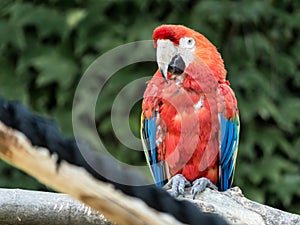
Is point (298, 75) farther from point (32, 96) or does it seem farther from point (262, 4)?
point (32, 96)

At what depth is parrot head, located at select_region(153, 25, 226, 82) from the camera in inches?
56.7

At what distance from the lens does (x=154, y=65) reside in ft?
7.12

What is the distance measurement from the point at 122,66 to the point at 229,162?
0.77 metres

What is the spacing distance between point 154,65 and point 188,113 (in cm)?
81

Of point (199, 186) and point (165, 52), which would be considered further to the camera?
point (165, 52)

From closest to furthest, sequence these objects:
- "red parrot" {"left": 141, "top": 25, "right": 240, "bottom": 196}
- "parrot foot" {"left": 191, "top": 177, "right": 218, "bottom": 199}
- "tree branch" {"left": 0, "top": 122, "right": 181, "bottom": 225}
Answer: "tree branch" {"left": 0, "top": 122, "right": 181, "bottom": 225}, "parrot foot" {"left": 191, "top": 177, "right": 218, "bottom": 199}, "red parrot" {"left": 141, "top": 25, "right": 240, "bottom": 196}

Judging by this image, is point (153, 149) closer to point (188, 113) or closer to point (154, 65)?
point (188, 113)

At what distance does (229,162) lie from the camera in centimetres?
148

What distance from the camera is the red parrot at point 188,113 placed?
1.39 meters

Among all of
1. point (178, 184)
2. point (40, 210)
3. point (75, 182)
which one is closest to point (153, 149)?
point (178, 184)

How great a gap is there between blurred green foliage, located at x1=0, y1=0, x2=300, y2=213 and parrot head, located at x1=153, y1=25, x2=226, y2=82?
0.67 meters

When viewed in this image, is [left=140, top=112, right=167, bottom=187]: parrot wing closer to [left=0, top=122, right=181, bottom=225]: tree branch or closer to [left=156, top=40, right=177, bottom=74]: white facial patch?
[left=156, top=40, right=177, bottom=74]: white facial patch

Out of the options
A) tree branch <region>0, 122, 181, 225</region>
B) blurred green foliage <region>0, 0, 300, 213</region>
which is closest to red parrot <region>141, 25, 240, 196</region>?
blurred green foliage <region>0, 0, 300, 213</region>

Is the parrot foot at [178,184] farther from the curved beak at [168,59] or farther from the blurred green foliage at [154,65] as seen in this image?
the blurred green foliage at [154,65]
